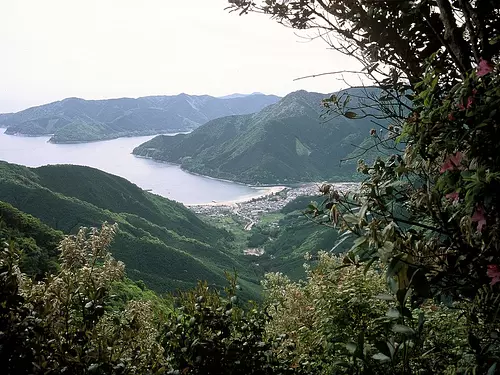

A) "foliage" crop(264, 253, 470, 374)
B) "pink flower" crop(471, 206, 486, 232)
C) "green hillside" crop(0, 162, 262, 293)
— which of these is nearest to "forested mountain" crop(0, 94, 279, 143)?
"green hillside" crop(0, 162, 262, 293)

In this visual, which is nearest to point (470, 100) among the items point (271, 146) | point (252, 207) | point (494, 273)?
point (494, 273)

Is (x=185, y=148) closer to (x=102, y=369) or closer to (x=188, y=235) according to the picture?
(x=188, y=235)

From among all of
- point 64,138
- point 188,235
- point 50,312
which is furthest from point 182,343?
point 64,138

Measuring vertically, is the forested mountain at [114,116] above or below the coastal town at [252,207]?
above

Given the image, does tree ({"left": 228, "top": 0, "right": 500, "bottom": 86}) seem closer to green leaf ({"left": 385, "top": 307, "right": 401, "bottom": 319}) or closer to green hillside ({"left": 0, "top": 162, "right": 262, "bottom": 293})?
green leaf ({"left": 385, "top": 307, "right": 401, "bottom": 319})

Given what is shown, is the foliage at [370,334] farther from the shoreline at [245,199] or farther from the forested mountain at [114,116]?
the forested mountain at [114,116]

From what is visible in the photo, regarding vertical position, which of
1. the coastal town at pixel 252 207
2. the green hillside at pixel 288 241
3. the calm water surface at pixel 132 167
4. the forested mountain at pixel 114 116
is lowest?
the green hillside at pixel 288 241

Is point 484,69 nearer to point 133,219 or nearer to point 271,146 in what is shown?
point 133,219

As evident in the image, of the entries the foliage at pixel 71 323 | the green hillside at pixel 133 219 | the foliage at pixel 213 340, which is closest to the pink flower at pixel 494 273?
the foliage at pixel 213 340
